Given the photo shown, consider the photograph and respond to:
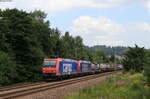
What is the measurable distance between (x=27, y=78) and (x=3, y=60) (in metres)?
6.38

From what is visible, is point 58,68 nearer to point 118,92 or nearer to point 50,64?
point 50,64

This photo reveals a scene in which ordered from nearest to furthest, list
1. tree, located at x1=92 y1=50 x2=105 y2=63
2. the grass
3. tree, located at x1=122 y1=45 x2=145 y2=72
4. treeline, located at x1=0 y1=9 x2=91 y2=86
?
the grass
treeline, located at x1=0 y1=9 x2=91 y2=86
tree, located at x1=122 y1=45 x2=145 y2=72
tree, located at x1=92 y1=50 x2=105 y2=63

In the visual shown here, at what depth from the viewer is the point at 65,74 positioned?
40375 mm

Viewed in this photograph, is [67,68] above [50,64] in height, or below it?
below

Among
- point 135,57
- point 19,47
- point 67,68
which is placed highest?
point 19,47

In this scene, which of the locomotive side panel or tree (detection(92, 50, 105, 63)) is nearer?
the locomotive side panel

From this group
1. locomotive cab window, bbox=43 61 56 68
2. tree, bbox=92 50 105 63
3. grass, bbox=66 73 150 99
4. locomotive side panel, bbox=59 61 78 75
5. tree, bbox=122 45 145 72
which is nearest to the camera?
grass, bbox=66 73 150 99

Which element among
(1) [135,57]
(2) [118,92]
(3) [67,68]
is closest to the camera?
(2) [118,92]

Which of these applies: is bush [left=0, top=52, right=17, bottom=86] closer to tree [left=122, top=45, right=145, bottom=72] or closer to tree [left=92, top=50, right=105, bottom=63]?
tree [left=122, top=45, right=145, bottom=72]

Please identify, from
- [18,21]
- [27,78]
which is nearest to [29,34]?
[18,21]

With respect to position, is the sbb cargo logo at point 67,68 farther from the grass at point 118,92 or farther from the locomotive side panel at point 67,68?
the grass at point 118,92

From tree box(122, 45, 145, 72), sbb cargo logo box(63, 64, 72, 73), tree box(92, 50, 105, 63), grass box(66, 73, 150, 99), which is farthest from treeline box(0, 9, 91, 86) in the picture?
tree box(92, 50, 105, 63)

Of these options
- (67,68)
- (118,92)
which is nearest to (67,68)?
(67,68)

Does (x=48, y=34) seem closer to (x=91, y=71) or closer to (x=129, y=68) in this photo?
(x=91, y=71)
